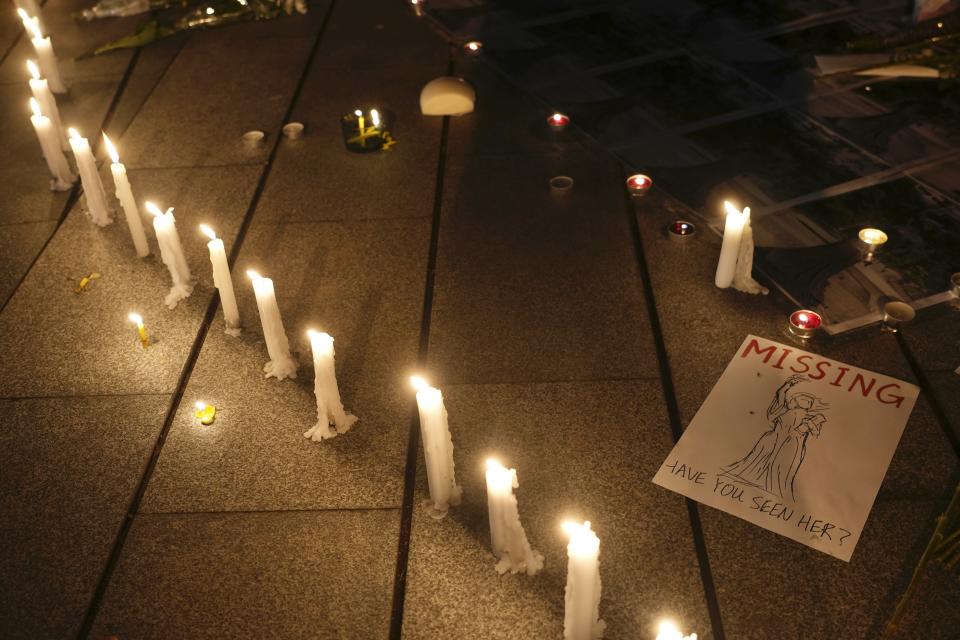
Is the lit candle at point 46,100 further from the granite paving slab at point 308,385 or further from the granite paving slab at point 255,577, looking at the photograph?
the granite paving slab at point 255,577

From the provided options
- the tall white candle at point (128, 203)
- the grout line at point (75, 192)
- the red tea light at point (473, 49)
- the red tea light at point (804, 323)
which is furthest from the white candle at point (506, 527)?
the red tea light at point (473, 49)

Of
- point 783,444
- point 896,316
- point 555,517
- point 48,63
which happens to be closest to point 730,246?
point 896,316

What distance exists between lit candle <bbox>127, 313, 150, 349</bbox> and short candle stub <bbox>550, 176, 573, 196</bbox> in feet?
4.28

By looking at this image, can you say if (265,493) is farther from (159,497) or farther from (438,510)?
(438,510)

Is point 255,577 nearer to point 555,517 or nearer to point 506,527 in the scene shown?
point 506,527

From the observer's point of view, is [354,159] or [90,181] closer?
[90,181]

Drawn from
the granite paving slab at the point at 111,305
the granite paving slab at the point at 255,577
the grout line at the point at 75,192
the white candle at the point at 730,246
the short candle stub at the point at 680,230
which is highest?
the white candle at the point at 730,246

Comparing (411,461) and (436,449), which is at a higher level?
(436,449)

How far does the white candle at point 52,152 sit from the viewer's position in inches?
118

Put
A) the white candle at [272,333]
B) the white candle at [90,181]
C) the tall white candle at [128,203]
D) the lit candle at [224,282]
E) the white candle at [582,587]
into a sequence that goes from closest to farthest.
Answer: the white candle at [582,587] < the white candle at [272,333] < the lit candle at [224,282] < the tall white candle at [128,203] < the white candle at [90,181]

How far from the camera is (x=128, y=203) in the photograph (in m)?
2.67

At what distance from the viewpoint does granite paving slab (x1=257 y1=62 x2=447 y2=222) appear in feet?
9.70

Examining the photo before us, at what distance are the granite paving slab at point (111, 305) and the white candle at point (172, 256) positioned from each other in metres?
0.03

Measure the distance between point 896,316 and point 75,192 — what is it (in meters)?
2.56
